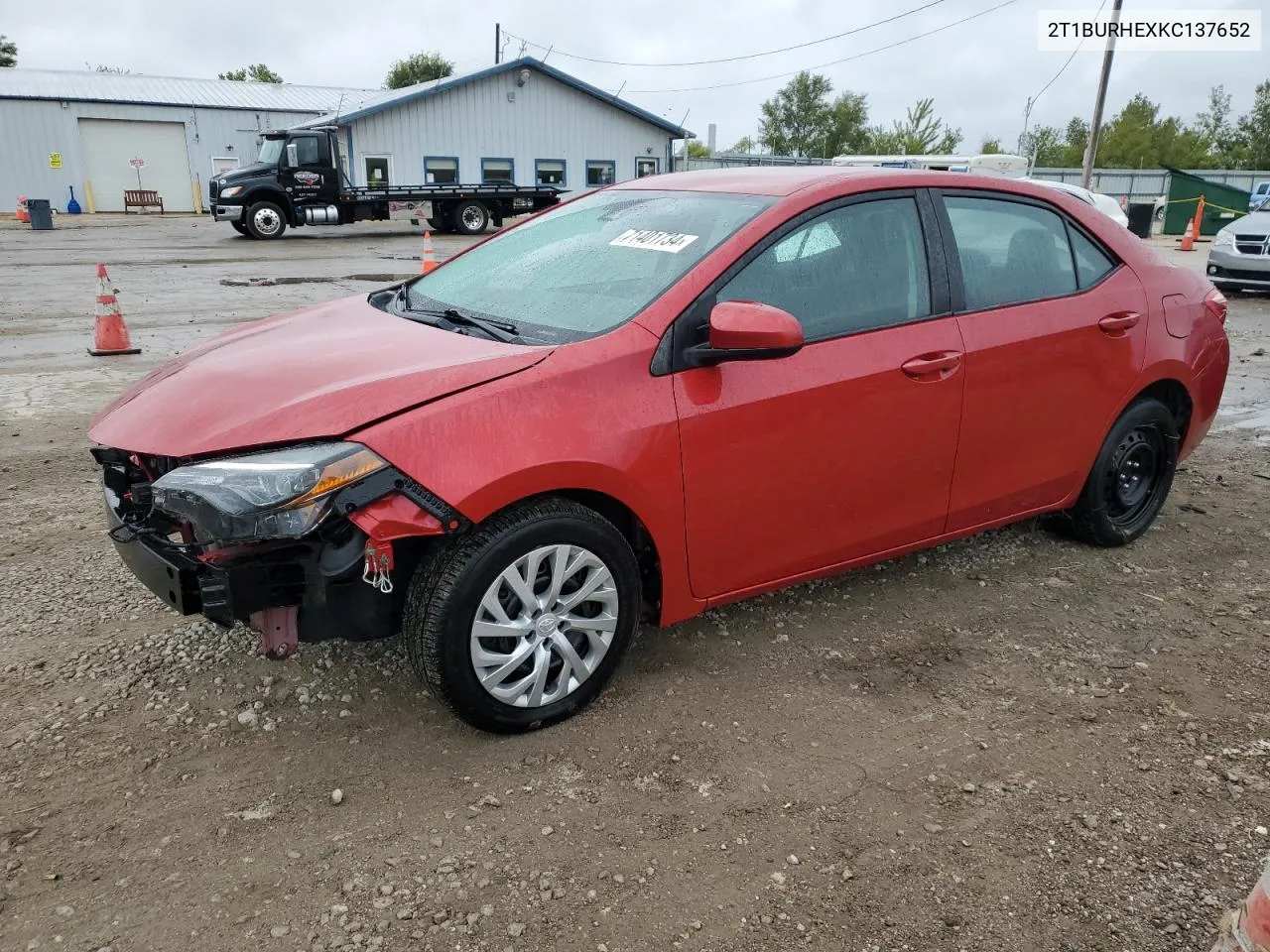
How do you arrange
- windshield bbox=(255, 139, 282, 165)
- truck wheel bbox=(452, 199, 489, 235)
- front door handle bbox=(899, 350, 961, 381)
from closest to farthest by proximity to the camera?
front door handle bbox=(899, 350, 961, 381)
windshield bbox=(255, 139, 282, 165)
truck wheel bbox=(452, 199, 489, 235)

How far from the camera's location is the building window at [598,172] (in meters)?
34.6

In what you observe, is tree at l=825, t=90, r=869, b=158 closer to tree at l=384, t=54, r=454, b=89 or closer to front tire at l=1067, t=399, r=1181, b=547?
tree at l=384, t=54, r=454, b=89

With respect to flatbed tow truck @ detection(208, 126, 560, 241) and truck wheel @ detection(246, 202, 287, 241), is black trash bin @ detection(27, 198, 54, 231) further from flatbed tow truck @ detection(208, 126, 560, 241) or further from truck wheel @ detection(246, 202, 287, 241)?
truck wheel @ detection(246, 202, 287, 241)

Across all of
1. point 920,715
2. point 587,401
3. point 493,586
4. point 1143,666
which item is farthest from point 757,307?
point 1143,666

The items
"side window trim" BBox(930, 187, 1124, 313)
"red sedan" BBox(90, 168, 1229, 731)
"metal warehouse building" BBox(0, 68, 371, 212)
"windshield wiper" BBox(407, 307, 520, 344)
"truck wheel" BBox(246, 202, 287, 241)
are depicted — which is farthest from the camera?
"metal warehouse building" BBox(0, 68, 371, 212)

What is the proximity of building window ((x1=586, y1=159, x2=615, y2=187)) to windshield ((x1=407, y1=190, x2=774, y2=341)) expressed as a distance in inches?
1263

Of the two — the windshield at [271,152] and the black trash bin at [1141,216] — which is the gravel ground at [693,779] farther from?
the black trash bin at [1141,216]

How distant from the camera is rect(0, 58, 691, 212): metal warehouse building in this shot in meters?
31.1

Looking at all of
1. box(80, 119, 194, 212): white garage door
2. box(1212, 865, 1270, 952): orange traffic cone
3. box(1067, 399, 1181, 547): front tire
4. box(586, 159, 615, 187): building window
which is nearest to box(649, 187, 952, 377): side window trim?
box(1067, 399, 1181, 547): front tire

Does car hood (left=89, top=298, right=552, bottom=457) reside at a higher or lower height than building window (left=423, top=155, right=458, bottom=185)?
lower

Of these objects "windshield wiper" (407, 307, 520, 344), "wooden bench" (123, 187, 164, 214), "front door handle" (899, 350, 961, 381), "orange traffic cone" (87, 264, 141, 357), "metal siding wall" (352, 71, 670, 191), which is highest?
"metal siding wall" (352, 71, 670, 191)

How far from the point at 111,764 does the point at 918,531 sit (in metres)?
2.79

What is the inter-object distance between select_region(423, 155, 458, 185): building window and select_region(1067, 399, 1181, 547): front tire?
3038cm

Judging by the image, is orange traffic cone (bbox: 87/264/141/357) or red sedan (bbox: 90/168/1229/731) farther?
orange traffic cone (bbox: 87/264/141/357)
